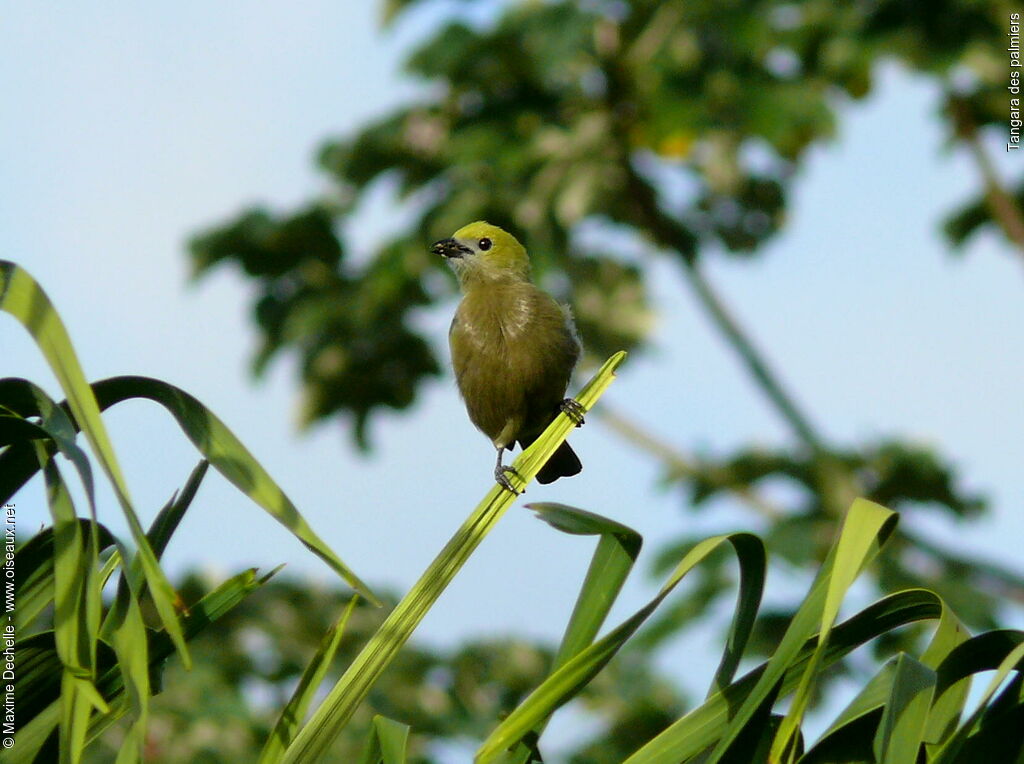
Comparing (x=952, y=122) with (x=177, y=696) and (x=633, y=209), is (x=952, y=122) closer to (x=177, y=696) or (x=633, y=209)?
(x=633, y=209)

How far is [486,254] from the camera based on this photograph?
4.40 metres

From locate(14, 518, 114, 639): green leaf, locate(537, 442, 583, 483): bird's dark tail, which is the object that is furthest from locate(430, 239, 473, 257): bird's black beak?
locate(14, 518, 114, 639): green leaf

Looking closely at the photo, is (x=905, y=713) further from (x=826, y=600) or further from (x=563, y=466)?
(x=563, y=466)

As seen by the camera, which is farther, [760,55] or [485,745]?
[760,55]

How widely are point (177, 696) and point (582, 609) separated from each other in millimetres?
Result: 5827

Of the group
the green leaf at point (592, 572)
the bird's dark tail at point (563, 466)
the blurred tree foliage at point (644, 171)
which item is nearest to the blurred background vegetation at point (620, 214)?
the blurred tree foliage at point (644, 171)

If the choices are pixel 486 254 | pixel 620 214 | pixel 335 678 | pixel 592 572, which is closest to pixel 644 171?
pixel 620 214

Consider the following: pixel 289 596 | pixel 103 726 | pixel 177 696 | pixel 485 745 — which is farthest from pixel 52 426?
pixel 289 596

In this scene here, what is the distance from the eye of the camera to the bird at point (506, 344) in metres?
4.14

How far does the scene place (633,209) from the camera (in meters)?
11.9

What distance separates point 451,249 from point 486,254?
0.13m

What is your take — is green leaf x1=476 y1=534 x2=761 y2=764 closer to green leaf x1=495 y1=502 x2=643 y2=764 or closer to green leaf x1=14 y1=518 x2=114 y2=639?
green leaf x1=495 y1=502 x2=643 y2=764

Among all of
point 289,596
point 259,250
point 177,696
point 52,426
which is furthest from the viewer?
point 259,250

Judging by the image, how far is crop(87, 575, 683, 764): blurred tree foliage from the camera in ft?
23.3
